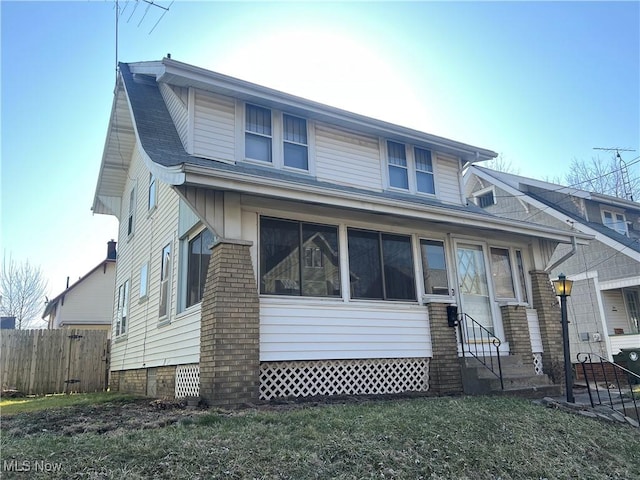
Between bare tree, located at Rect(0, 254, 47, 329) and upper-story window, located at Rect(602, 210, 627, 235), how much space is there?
33.4 m

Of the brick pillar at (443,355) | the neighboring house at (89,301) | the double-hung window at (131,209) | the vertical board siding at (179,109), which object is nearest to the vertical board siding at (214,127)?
the vertical board siding at (179,109)

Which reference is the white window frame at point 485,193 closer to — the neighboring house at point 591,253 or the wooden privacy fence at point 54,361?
the neighboring house at point 591,253

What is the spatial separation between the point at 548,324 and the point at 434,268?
305 centimetres

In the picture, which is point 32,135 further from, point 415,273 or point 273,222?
point 415,273

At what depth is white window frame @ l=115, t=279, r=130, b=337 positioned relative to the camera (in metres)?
13.0

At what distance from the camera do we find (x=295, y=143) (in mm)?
9617

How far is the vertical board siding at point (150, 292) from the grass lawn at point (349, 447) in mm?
2811

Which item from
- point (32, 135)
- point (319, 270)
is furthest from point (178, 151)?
point (32, 135)

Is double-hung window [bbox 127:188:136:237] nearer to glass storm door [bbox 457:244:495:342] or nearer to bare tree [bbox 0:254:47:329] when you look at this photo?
glass storm door [bbox 457:244:495:342]

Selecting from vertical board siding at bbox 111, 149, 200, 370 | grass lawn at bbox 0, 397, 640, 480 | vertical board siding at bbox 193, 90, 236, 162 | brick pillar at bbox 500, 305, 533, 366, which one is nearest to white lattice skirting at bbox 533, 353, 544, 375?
brick pillar at bbox 500, 305, 533, 366

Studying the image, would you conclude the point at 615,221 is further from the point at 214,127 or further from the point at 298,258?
the point at 214,127

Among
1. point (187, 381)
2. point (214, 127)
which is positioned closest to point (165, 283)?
point (187, 381)

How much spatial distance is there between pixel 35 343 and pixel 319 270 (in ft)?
33.6

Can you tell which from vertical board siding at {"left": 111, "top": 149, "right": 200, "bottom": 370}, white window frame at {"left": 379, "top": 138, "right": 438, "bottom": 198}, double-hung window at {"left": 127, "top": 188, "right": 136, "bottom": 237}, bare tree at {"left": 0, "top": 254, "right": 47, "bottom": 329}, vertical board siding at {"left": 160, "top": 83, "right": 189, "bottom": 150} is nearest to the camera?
vertical board siding at {"left": 111, "top": 149, "right": 200, "bottom": 370}
